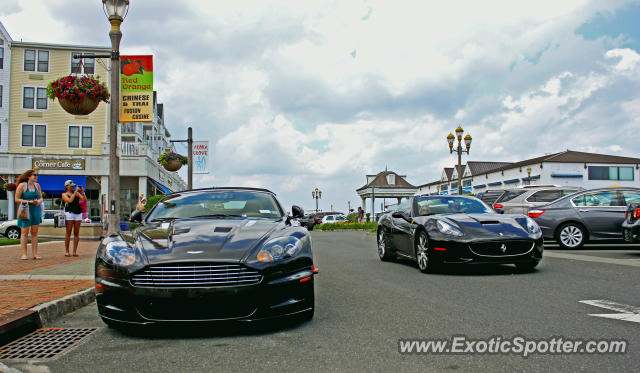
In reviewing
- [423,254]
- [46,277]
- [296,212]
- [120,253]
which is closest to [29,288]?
[46,277]

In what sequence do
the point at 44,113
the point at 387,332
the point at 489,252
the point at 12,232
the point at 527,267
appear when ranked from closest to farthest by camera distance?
1. the point at 387,332
2. the point at 489,252
3. the point at 527,267
4. the point at 12,232
5. the point at 44,113

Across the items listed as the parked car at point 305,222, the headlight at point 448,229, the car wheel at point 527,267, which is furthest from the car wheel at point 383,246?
the parked car at point 305,222

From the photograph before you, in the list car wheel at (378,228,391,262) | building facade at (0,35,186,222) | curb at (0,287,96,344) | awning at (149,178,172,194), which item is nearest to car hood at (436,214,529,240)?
car wheel at (378,228,391,262)

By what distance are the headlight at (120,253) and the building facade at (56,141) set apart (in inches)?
1325

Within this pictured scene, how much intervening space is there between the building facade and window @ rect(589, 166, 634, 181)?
4830 centimetres

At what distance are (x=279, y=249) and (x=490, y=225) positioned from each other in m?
4.59

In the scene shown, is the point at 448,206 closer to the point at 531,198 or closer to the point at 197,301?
the point at 197,301

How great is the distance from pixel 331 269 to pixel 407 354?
554 centimetres

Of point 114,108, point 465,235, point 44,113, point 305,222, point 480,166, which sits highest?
point 44,113

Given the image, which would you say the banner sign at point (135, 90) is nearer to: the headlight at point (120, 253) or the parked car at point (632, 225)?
the headlight at point (120, 253)

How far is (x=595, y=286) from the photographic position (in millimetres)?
6367

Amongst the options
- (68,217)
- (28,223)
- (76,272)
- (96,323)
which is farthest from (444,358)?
(68,217)

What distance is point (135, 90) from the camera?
10312 millimetres

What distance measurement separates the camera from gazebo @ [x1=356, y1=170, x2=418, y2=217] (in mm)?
70500
